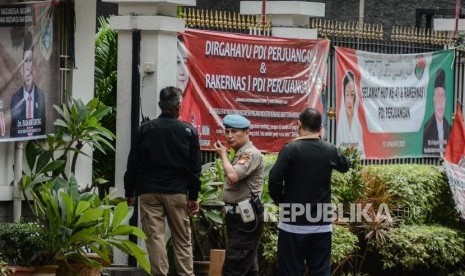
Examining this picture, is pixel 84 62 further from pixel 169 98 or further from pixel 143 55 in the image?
pixel 169 98

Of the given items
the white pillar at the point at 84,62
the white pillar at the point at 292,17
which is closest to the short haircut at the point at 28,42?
the white pillar at the point at 84,62

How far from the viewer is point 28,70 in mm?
14344

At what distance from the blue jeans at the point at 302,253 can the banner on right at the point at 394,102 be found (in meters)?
5.09

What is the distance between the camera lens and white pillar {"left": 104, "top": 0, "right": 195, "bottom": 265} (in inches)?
602

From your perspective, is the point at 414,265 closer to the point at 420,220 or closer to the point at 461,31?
the point at 420,220

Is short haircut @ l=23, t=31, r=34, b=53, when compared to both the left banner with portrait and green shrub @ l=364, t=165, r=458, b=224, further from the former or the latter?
green shrub @ l=364, t=165, r=458, b=224

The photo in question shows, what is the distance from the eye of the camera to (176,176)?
13.8m

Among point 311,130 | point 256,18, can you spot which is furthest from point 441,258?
point 311,130

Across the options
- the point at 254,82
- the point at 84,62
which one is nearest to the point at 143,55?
the point at 84,62

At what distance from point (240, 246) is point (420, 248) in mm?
3649

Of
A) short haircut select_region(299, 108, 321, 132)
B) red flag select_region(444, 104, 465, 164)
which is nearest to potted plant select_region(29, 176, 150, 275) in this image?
short haircut select_region(299, 108, 321, 132)

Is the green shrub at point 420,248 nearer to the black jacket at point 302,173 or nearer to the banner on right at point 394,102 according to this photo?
the banner on right at point 394,102

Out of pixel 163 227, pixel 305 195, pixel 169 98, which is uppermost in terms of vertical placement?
pixel 169 98

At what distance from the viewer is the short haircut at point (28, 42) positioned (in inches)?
562
